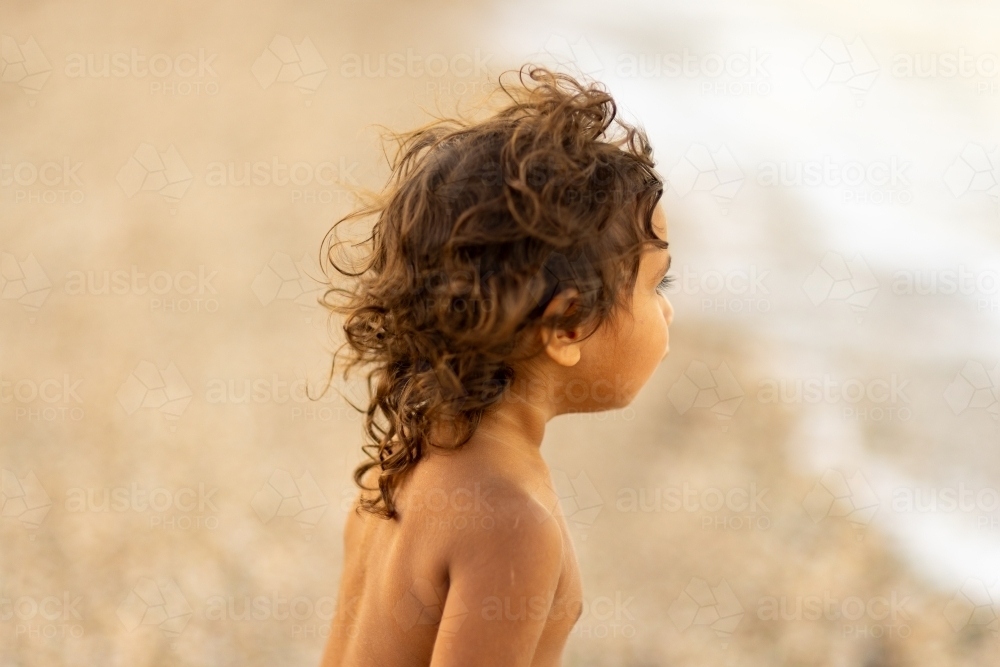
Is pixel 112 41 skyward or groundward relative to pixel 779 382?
skyward

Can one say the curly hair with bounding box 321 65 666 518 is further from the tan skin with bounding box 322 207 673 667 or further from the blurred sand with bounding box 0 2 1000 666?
the blurred sand with bounding box 0 2 1000 666

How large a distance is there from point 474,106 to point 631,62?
341 centimetres

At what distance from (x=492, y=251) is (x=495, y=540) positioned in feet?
1.00

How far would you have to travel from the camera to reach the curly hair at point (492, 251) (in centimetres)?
100

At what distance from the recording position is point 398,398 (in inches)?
45.6

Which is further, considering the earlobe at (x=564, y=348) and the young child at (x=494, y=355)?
the earlobe at (x=564, y=348)

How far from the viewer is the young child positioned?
0.92m

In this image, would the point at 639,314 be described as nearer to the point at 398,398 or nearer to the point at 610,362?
the point at 610,362

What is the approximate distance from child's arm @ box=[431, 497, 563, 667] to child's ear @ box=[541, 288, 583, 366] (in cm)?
21

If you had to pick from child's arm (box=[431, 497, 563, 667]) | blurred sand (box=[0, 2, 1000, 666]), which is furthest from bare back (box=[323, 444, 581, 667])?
blurred sand (box=[0, 2, 1000, 666])

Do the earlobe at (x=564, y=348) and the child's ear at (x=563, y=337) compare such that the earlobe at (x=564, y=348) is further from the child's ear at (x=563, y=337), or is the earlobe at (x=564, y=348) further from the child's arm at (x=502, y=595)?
the child's arm at (x=502, y=595)

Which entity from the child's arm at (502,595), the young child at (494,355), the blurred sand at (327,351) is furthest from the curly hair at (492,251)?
the blurred sand at (327,351)

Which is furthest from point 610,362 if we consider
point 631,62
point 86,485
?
point 631,62

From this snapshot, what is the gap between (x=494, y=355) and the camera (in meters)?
1.05
